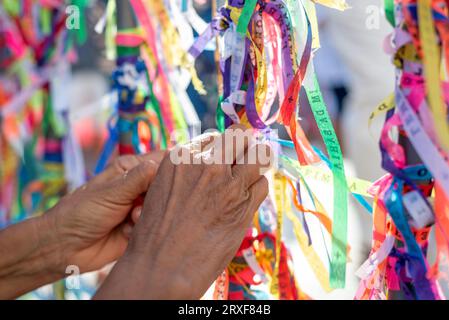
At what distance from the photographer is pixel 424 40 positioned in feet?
1.71

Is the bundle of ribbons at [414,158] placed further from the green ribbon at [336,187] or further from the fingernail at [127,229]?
the fingernail at [127,229]

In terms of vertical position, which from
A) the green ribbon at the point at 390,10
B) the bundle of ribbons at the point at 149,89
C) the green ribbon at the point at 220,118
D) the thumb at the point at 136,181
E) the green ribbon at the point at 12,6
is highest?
the green ribbon at the point at 12,6

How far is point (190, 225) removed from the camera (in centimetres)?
64

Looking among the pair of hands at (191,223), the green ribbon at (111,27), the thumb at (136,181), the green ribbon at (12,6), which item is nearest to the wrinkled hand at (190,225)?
the pair of hands at (191,223)

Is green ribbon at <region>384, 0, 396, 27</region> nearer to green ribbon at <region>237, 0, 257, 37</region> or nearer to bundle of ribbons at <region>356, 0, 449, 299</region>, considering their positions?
bundle of ribbons at <region>356, 0, 449, 299</region>

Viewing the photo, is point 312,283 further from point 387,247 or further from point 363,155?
point 363,155

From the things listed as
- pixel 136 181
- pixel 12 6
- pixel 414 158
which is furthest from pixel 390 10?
pixel 12 6

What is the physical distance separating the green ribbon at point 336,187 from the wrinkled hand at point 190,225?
9 cm

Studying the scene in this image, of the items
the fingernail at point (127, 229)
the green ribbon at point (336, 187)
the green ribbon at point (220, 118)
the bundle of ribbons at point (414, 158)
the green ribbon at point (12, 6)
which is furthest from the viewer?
the green ribbon at point (12, 6)

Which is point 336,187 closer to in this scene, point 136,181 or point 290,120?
point 290,120

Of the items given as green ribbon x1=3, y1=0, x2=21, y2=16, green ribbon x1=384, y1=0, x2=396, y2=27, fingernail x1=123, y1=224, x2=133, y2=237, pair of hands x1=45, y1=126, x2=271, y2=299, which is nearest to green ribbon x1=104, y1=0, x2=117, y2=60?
green ribbon x1=3, y1=0, x2=21, y2=16

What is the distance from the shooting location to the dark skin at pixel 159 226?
604 mm

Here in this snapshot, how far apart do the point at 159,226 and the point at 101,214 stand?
0.84 feet

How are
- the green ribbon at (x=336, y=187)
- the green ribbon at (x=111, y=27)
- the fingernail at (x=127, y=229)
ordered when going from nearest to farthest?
the green ribbon at (x=336, y=187)
the fingernail at (x=127, y=229)
the green ribbon at (x=111, y=27)
